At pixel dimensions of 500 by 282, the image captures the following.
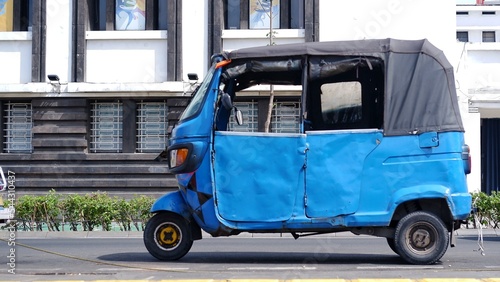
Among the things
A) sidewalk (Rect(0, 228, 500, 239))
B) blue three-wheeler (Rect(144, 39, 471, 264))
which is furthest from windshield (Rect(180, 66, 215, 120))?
sidewalk (Rect(0, 228, 500, 239))

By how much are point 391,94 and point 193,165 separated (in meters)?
2.56

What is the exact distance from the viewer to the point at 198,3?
24.2m

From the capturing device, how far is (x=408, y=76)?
10.6m

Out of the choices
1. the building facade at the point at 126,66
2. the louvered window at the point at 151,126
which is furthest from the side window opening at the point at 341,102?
the louvered window at the point at 151,126

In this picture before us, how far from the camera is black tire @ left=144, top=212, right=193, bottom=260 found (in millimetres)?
10859

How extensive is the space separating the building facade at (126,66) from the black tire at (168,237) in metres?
12.8

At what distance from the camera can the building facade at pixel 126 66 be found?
77.9ft

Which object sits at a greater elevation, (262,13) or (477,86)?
(262,13)

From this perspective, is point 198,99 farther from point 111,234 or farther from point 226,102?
point 111,234

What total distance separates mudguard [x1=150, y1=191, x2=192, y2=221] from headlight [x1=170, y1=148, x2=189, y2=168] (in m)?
0.44

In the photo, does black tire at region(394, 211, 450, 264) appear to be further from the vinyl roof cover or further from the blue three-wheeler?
the vinyl roof cover

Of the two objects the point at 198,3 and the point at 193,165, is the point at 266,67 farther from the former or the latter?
the point at 198,3

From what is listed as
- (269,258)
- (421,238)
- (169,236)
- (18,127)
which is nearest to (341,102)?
(421,238)

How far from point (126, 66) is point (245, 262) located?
14204 mm
